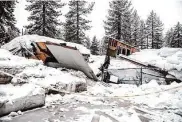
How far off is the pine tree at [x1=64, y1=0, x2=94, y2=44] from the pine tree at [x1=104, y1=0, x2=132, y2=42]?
411cm

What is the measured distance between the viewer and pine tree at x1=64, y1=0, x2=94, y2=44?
30.8m

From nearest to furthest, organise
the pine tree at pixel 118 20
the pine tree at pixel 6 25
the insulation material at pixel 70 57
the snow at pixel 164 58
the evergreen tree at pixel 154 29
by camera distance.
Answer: the insulation material at pixel 70 57 → the snow at pixel 164 58 → the pine tree at pixel 6 25 → the pine tree at pixel 118 20 → the evergreen tree at pixel 154 29

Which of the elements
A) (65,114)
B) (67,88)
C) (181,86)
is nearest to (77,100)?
(67,88)

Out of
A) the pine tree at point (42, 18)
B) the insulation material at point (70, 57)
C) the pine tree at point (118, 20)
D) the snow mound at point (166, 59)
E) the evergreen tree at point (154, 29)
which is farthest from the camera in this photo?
the evergreen tree at point (154, 29)

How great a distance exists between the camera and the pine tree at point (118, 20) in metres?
33.2

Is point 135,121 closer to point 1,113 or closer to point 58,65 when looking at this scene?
point 1,113

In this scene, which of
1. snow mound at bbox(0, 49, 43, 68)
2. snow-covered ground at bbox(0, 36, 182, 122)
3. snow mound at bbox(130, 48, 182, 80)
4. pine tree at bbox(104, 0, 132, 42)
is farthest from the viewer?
pine tree at bbox(104, 0, 132, 42)

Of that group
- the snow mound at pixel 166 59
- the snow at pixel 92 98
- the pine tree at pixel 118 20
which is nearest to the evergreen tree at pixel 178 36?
the pine tree at pixel 118 20

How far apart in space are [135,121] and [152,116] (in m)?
0.84

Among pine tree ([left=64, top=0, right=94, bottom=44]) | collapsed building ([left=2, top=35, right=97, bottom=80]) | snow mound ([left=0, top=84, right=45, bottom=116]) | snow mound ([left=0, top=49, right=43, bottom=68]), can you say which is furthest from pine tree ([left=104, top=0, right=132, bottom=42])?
snow mound ([left=0, top=84, right=45, bottom=116])

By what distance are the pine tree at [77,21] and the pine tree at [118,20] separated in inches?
162

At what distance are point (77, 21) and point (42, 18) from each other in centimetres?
616

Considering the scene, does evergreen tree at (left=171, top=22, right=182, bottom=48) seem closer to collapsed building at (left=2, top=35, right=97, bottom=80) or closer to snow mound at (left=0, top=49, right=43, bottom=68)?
collapsed building at (left=2, top=35, right=97, bottom=80)

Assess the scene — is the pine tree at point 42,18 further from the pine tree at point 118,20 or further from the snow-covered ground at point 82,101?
the snow-covered ground at point 82,101
